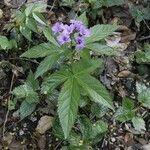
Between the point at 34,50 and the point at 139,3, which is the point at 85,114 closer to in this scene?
the point at 34,50

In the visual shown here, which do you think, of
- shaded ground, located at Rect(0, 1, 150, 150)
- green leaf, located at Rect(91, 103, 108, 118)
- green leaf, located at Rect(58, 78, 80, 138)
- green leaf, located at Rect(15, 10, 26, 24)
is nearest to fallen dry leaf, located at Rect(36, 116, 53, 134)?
shaded ground, located at Rect(0, 1, 150, 150)

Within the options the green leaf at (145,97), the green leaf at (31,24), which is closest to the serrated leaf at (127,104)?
the green leaf at (145,97)

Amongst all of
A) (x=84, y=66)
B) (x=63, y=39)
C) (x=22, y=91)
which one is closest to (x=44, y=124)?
(x=22, y=91)

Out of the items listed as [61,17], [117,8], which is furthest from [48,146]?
[117,8]

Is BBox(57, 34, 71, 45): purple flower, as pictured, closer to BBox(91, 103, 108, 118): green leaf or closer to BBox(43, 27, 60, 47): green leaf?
BBox(43, 27, 60, 47): green leaf

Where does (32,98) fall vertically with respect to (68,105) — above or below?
below

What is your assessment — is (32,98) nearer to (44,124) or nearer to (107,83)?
(44,124)

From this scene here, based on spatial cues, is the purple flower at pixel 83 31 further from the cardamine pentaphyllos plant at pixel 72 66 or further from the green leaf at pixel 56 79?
the green leaf at pixel 56 79
